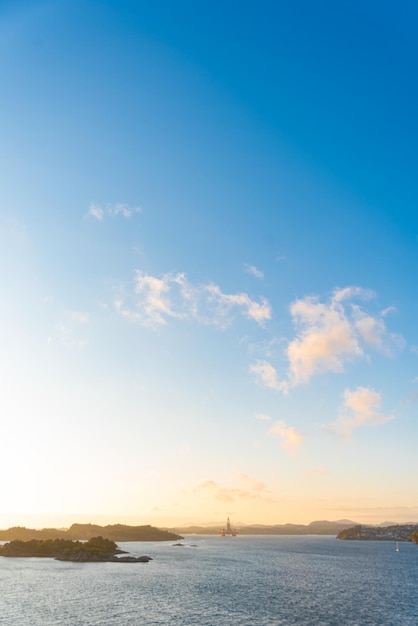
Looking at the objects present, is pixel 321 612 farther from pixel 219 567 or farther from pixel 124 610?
pixel 219 567

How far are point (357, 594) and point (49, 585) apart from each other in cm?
7794

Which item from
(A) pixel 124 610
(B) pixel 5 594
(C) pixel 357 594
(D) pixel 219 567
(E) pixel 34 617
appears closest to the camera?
(E) pixel 34 617

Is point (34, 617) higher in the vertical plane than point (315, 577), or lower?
higher

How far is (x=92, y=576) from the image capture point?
130 metres

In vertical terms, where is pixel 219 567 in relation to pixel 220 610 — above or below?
below

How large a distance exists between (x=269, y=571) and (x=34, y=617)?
4131 inches

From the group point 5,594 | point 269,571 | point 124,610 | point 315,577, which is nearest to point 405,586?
point 315,577

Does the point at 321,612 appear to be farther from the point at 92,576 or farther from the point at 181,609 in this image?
the point at 92,576

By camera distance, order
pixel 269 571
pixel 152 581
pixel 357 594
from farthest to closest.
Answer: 1. pixel 269 571
2. pixel 152 581
3. pixel 357 594

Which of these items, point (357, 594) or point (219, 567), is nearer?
point (357, 594)

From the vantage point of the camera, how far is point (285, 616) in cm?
7812

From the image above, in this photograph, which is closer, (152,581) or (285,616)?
(285,616)

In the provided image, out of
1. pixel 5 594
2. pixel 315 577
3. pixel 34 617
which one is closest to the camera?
pixel 34 617

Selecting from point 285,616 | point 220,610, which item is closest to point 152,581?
point 220,610
